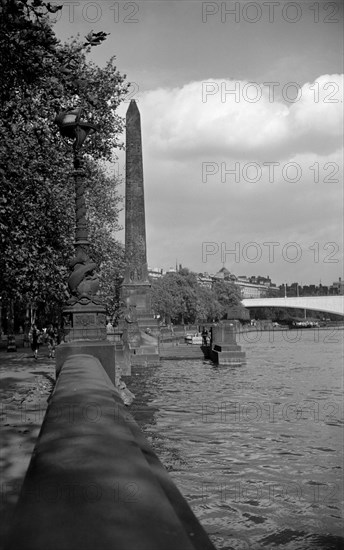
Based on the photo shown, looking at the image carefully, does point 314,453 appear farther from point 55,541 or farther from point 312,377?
point 312,377

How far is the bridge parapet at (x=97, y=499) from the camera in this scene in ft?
5.28

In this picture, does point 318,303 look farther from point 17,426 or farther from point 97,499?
point 97,499

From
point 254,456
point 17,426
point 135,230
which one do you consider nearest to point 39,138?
point 17,426

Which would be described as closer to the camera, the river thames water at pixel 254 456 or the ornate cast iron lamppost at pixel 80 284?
the river thames water at pixel 254 456

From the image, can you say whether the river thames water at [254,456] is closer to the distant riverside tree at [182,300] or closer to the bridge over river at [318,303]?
the distant riverside tree at [182,300]

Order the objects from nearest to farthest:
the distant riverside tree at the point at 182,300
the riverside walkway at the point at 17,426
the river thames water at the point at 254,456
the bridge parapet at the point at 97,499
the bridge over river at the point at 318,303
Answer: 1. the bridge parapet at the point at 97,499
2. the riverside walkway at the point at 17,426
3. the river thames water at the point at 254,456
4. the distant riverside tree at the point at 182,300
5. the bridge over river at the point at 318,303

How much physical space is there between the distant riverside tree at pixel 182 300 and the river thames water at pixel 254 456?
7139 centimetres

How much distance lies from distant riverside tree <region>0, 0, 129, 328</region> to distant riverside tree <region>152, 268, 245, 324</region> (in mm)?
63891

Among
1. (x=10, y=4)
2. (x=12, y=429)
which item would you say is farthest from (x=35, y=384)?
(x=10, y=4)

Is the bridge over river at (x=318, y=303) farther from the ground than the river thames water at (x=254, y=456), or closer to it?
farther from the ground

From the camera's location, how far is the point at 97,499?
1.96 metres

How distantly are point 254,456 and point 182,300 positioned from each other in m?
87.6

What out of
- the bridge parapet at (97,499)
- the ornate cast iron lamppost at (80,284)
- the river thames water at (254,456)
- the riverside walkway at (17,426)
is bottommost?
the river thames water at (254,456)

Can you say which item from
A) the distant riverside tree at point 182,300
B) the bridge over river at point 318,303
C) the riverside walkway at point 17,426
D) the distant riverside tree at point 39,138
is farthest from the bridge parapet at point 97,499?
the bridge over river at point 318,303
